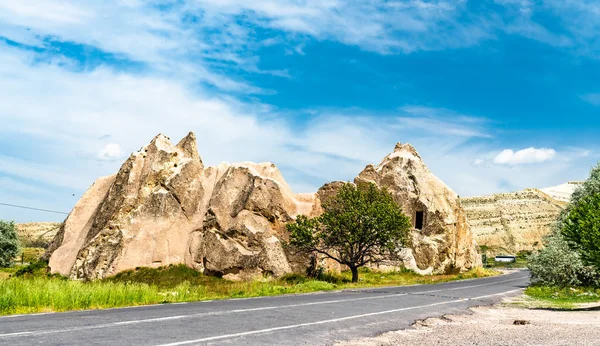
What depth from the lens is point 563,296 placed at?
1110 inches

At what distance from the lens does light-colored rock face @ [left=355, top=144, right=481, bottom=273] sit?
51875mm

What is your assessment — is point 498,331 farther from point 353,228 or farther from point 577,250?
point 353,228

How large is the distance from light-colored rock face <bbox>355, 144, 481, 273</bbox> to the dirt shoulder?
107ft

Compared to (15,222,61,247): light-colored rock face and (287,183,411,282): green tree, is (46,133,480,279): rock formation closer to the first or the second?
(287,183,411,282): green tree

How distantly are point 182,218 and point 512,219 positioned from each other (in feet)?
395

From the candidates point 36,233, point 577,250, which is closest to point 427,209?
point 577,250

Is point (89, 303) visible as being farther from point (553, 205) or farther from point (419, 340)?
point (553, 205)

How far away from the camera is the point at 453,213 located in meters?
57.6

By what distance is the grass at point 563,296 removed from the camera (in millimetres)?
23658

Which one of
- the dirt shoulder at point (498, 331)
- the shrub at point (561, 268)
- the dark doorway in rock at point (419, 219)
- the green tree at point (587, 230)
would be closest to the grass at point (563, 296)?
the shrub at point (561, 268)

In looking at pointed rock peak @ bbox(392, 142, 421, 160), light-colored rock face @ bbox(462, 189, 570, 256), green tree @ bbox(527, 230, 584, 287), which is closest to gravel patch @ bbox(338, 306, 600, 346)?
green tree @ bbox(527, 230, 584, 287)

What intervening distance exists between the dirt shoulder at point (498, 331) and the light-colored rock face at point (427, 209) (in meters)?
32.7

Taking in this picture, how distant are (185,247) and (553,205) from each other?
131 m

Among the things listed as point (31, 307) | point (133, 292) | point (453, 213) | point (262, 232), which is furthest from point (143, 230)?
point (453, 213)
